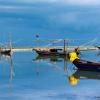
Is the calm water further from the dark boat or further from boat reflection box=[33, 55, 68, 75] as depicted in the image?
boat reflection box=[33, 55, 68, 75]

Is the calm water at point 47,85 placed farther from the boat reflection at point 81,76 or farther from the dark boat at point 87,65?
the dark boat at point 87,65

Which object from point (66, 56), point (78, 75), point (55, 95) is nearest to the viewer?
point (55, 95)

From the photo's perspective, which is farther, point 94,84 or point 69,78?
point 69,78

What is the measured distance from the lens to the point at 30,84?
26.2 metres

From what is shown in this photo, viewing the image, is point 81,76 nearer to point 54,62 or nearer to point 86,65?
point 86,65

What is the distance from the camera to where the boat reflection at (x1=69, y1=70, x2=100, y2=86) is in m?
28.2

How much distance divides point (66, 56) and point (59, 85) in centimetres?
2470

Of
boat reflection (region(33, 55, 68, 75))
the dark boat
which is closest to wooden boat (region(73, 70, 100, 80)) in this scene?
the dark boat

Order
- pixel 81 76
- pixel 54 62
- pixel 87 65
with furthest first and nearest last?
pixel 54 62 < pixel 87 65 < pixel 81 76

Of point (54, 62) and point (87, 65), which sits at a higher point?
point (87, 65)

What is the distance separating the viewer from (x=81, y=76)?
30.7 meters

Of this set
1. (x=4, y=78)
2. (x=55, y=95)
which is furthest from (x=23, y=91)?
(x=4, y=78)

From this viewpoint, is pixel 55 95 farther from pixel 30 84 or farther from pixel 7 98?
pixel 30 84

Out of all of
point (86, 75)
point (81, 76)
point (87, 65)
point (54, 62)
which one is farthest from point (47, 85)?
point (54, 62)
